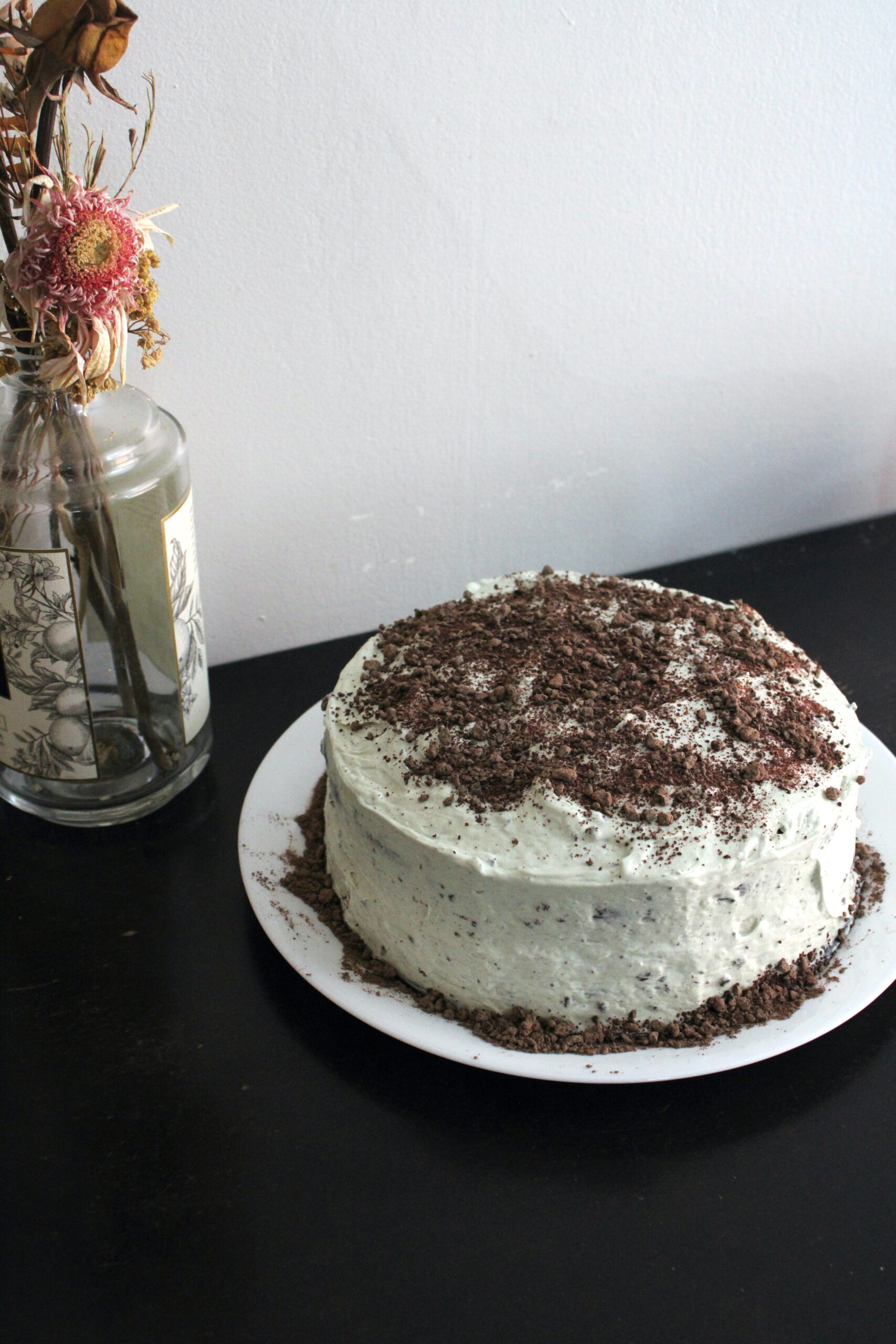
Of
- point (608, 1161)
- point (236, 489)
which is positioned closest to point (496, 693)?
point (608, 1161)

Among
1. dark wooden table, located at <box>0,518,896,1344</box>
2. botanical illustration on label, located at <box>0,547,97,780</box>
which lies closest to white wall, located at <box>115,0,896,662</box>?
botanical illustration on label, located at <box>0,547,97,780</box>

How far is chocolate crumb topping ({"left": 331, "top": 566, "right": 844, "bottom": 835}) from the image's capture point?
2.91 feet

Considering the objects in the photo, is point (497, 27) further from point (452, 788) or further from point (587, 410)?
point (452, 788)

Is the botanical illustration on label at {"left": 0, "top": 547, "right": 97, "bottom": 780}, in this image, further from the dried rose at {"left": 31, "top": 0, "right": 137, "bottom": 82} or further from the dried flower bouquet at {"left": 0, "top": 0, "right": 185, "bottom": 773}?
the dried rose at {"left": 31, "top": 0, "right": 137, "bottom": 82}

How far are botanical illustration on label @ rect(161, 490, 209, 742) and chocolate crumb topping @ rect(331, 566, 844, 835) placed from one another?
17 centimetres

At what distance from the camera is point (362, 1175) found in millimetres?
841

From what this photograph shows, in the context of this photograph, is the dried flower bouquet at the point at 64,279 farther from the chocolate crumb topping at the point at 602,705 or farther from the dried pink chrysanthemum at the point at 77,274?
the chocolate crumb topping at the point at 602,705

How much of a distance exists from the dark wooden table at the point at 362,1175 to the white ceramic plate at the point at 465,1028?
51mm

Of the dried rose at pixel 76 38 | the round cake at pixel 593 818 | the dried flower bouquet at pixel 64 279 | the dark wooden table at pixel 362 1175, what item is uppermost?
the dried rose at pixel 76 38

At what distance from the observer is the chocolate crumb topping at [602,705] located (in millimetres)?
886

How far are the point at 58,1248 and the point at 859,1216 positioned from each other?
55cm

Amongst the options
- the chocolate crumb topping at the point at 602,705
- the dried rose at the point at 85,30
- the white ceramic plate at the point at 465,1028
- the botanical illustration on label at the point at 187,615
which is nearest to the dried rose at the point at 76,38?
the dried rose at the point at 85,30

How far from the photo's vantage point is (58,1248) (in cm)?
80

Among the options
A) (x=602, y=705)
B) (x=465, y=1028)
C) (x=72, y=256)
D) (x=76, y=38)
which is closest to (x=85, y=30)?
(x=76, y=38)
